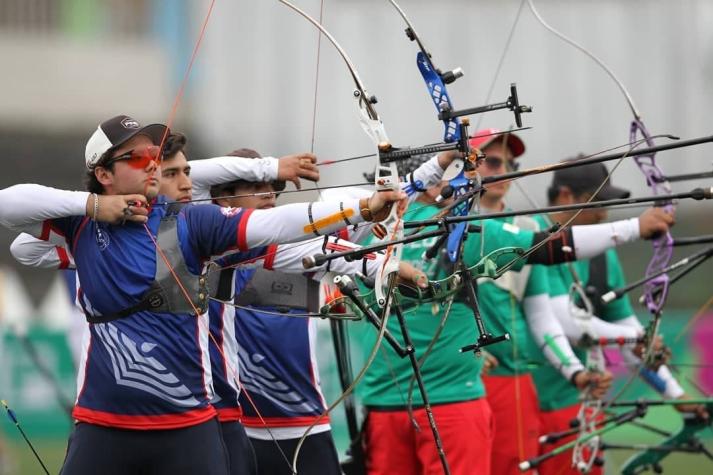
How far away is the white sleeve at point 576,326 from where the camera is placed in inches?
274

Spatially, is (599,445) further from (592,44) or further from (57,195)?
(592,44)

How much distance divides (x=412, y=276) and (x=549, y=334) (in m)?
2.30

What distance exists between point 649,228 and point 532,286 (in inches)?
51.7

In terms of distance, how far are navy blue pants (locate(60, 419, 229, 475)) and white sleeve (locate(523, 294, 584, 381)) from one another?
2.86 m

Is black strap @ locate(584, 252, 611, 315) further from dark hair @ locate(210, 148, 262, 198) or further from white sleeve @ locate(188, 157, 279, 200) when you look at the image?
white sleeve @ locate(188, 157, 279, 200)

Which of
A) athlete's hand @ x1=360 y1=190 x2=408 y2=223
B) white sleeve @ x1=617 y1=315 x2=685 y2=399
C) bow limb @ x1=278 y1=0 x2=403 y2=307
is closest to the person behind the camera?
athlete's hand @ x1=360 y1=190 x2=408 y2=223

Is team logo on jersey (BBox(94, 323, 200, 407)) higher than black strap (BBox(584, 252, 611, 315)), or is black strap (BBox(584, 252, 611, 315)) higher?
black strap (BBox(584, 252, 611, 315))

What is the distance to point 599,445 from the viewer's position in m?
6.66

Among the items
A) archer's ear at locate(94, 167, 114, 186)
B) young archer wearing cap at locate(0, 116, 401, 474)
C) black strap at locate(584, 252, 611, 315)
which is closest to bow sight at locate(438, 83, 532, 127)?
young archer wearing cap at locate(0, 116, 401, 474)

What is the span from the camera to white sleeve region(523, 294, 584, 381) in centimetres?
674

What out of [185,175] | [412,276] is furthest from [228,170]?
[412,276]

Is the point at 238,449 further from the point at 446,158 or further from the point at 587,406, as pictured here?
the point at 587,406

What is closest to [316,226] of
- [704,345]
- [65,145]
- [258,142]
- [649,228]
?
[649,228]

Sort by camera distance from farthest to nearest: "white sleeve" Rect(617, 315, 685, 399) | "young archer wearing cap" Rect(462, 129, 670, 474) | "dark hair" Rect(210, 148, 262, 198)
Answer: "white sleeve" Rect(617, 315, 685, 399) < "young archer wearing cap" Rect(462, 129, 670, 474) < "dark hair" Rect(210, 148, 262, 198)
